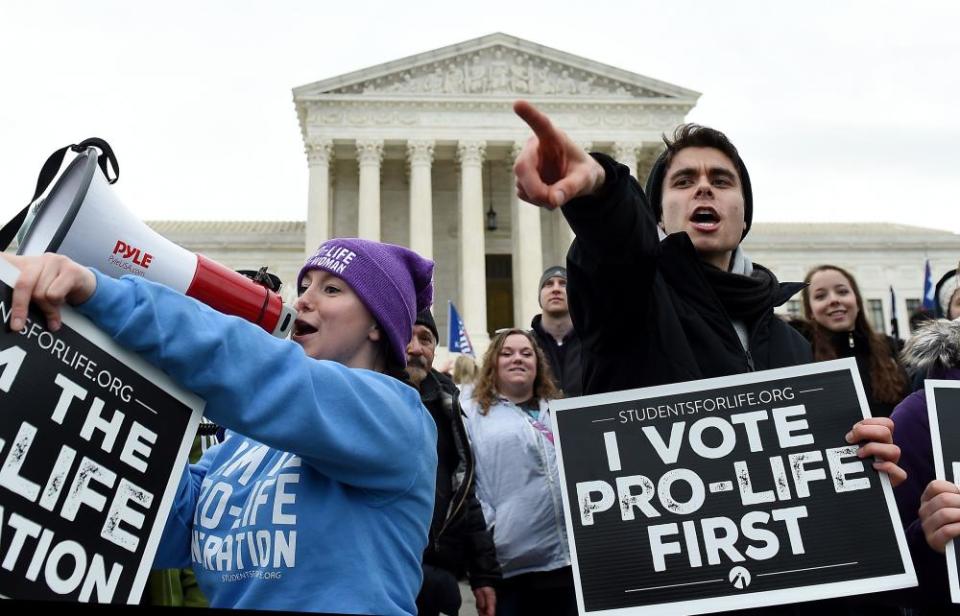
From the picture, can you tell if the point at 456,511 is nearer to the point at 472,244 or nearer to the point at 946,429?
the point at 946,429

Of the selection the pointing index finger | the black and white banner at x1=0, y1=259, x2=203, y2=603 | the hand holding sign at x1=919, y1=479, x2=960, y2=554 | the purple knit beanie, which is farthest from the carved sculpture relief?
the black and white banner at x1=0, y1=259, x2=203, y2=603

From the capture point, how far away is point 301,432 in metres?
1.85

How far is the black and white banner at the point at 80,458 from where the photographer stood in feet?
4.74

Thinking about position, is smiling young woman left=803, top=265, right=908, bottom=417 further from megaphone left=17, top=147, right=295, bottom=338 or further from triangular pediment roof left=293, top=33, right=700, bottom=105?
triangular pediment roof left=293, top=33, right=700, bottom=105

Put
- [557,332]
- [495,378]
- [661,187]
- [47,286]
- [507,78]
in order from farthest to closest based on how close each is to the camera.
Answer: [507,78], [557,332], [495,378], [661,187], [47,286]

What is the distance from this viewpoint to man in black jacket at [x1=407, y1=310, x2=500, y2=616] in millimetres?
4465

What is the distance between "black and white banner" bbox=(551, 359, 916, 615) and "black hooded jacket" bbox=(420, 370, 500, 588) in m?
2.28

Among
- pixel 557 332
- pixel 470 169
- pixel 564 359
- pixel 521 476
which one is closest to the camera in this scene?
pixel 521 476

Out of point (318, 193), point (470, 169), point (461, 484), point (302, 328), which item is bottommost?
point (461, 484)

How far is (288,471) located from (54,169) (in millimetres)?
972

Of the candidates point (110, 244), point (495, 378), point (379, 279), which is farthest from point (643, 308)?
point (495, 378)

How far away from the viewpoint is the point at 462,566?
15.5ft

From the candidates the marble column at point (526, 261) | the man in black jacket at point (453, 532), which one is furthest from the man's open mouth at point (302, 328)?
the marble column at point (526, 261)

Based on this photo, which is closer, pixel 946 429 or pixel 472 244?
pixel 946 429
